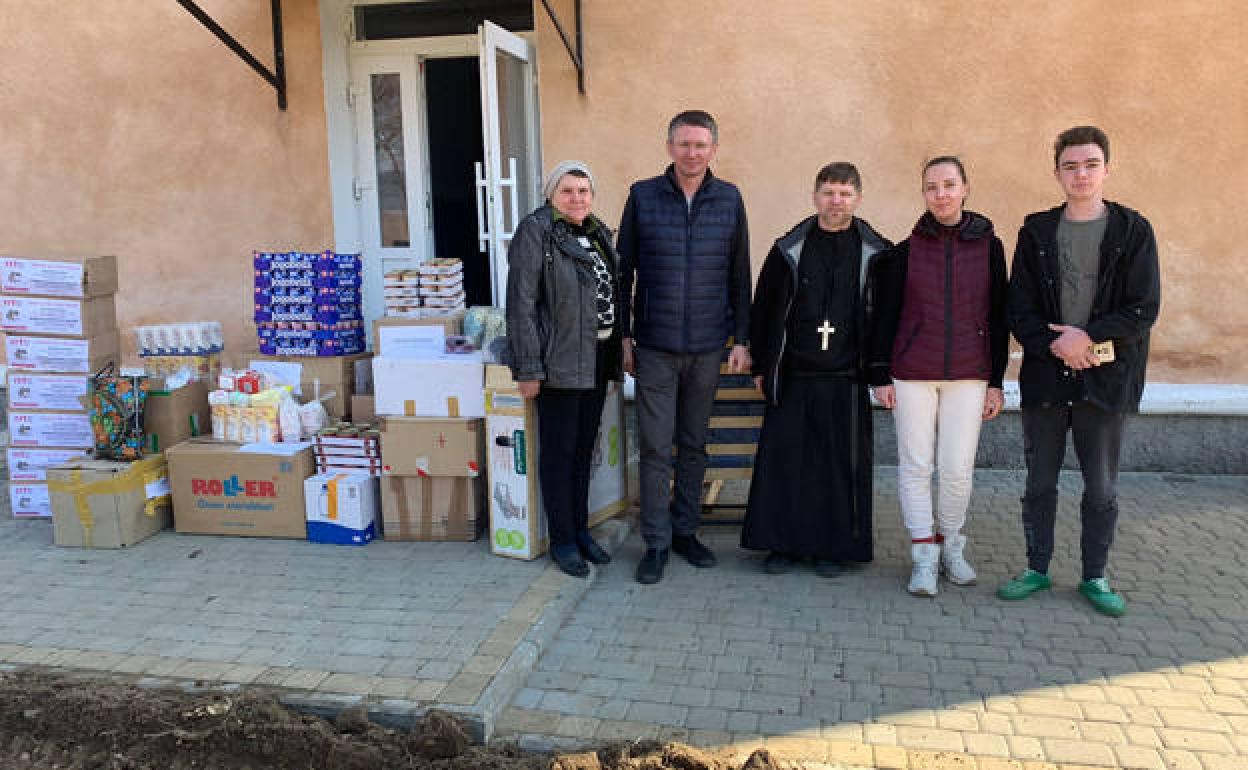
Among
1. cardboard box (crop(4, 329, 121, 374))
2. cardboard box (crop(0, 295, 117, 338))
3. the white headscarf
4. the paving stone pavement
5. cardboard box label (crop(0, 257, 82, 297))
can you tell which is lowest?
the paving stone pavement

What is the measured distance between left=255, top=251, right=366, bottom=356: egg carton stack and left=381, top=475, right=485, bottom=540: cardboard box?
1122 millimetres

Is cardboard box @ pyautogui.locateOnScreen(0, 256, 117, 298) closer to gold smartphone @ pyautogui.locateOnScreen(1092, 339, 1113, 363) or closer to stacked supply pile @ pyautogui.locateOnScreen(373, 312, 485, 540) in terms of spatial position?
stacked supply pile @ pyautogui.locateOnScreen(373, 312, 485, 540)

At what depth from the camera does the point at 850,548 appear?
4.43 metres

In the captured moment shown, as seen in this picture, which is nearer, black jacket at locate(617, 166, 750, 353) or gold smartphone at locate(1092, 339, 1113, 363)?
gold smartphone at locate(1092, 339, 1113, 363)

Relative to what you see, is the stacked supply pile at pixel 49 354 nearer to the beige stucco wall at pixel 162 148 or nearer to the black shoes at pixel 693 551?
the beige stucco wall at pixel 162 148

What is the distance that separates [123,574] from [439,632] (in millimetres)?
1826

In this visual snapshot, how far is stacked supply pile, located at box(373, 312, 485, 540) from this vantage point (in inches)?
186

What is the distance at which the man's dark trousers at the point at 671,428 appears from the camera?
438 cm

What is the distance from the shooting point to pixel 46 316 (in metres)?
5.17

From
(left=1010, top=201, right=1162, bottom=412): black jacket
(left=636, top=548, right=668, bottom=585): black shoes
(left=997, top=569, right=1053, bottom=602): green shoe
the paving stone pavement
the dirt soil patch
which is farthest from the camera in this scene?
(left=636, top=548, right=668, bottom=585): black shoes

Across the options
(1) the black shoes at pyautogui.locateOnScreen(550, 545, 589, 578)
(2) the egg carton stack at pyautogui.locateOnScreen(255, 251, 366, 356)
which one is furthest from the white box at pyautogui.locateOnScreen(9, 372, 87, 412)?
(1) the black shoes at pyautogui.locateOnScreen(550, 545, 589, 578)

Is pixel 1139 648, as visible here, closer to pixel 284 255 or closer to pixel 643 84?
pixel 643 84

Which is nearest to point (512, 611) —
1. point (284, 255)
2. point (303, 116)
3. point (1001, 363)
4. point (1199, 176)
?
point (1001, 363)

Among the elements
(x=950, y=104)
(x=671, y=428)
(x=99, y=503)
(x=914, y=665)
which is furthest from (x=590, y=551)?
(x=950, y=104)
